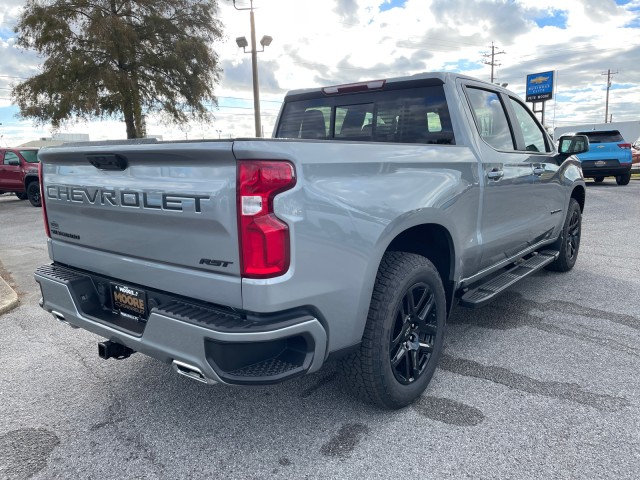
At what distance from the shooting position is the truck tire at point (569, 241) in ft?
17.3

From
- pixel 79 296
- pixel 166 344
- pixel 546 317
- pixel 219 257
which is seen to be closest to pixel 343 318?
pixel 219 257

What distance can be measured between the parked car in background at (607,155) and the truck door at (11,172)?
17.9 meters

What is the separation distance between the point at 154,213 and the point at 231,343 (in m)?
0.72

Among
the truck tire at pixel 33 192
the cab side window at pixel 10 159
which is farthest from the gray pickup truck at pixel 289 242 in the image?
the cab side window at pixel 10 159

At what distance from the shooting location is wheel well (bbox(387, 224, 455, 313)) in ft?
9.62

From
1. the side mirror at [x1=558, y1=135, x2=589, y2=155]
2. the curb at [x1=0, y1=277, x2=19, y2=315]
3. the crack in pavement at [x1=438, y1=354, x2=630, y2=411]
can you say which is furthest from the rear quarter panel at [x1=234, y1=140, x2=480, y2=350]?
the curb at [x1=0, y1=277, x2=19, y2=315]

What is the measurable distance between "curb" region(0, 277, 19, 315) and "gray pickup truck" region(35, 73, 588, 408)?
2084 mm

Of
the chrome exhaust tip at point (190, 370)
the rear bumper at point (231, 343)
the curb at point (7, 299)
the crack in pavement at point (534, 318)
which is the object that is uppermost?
the rear bumper at point (231, 343)

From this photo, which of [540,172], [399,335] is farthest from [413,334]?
[540,172]

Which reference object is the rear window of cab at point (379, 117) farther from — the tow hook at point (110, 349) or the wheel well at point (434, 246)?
the tow hook at point (110, 349)

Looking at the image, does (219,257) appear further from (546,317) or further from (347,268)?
(546,317)

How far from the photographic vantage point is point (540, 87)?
47.7m

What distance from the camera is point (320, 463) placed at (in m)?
2.29

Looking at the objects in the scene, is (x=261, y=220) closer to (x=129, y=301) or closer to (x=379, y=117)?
(x=129, y=301)
